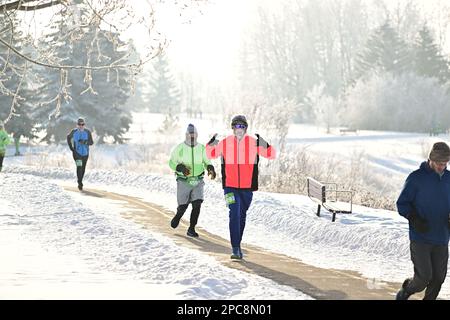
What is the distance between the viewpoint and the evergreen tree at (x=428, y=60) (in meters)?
67.8

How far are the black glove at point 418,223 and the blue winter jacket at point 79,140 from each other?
12.6 meters

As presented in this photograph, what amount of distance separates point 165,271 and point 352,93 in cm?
5557

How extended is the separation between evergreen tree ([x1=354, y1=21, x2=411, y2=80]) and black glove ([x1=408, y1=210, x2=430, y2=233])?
202 ft

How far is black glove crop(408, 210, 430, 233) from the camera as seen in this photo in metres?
6.53

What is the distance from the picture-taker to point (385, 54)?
2692 inches

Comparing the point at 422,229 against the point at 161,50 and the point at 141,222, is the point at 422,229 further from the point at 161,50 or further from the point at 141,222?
the point at 141,222

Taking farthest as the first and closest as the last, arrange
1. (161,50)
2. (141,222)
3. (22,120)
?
1. (22,120)
2. (141,222)
3. (161,50)

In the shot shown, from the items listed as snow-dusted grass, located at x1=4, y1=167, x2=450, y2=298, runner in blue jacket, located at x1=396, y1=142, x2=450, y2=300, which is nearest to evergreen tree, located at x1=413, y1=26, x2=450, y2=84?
snow-dusted grass, located at x1=4, y1=167, x2=450, y2=298

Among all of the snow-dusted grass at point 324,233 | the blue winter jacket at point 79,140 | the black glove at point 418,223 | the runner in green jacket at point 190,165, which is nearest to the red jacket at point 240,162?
the snow-dusted grass at point 324,233

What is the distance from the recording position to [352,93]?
6166 centimetres

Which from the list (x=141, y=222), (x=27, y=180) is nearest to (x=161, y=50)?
(x=141, y=222)

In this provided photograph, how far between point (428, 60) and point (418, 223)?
65.5m

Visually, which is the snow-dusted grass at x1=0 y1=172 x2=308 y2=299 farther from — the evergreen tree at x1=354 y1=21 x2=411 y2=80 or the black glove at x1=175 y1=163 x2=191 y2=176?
the evergreen tree at x1=354 y1=21 x2=411 y2=80

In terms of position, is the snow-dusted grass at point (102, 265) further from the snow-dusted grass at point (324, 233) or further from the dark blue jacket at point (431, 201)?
the snow-dusted grass at point (324, 233)
